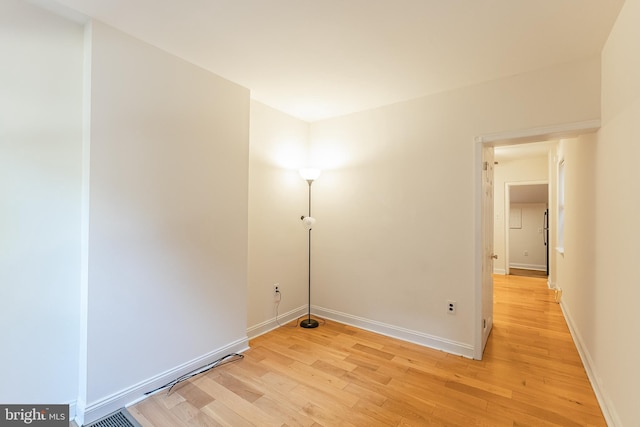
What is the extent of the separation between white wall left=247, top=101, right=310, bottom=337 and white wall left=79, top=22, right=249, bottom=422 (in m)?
0.33

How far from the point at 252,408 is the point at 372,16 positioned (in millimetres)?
2685

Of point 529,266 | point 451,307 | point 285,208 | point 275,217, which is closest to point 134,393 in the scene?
point 275,217

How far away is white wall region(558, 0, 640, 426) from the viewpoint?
1521mm

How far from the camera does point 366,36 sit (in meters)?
1.99

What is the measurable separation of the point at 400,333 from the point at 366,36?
9.23 ft

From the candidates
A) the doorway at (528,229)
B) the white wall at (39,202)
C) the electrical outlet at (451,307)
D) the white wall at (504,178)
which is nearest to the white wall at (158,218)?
the white wall at (39,202)

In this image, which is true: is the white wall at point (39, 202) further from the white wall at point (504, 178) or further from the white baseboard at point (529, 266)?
the white baseboard at point (529, 266)

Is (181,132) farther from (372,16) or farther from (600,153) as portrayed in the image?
(600,153)

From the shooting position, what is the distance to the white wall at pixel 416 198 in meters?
2.47

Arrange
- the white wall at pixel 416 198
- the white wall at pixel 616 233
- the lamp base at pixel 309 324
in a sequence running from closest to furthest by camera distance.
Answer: the white wall at pixel 616 233 → the white wall at pixel 416 198 → the lamp base at pixel 309 324

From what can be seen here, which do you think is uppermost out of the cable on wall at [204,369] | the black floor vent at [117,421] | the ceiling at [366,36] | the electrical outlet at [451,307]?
the ceiling at [366,36]

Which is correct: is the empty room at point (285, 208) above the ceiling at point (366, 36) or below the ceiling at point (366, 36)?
below

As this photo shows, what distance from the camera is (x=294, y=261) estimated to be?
12.1ft

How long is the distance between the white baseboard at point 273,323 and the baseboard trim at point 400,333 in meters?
0.22
